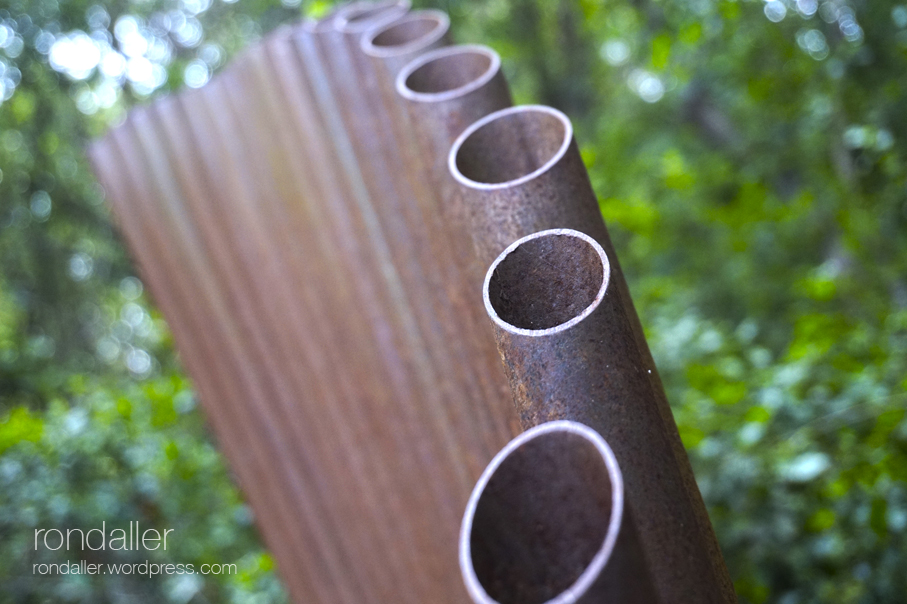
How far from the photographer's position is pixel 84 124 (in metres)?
8.07

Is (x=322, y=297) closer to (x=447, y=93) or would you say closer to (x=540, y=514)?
(x=447, y=93)

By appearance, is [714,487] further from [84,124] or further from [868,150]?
[84,124]

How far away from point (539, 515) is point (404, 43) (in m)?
1.70

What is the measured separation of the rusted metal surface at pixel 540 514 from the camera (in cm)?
77

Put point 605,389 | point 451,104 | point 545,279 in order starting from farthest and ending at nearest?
point 451,104
point 545,279
point 605,389

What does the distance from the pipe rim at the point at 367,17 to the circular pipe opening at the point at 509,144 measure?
3.11 feet

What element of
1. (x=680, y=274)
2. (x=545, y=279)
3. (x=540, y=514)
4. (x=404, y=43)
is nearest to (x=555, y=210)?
(x=545, y=279)

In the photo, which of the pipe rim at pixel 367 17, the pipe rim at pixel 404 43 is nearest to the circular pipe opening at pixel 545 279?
the pipe rim at pixel 404 43

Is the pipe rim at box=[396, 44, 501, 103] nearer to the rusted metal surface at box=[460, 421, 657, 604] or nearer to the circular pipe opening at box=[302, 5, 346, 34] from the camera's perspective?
the circular pipe opening at box=[302, 5, 346, 34]

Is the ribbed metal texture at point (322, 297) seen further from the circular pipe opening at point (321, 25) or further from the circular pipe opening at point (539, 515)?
the circular pipe opening at point (539, 515)

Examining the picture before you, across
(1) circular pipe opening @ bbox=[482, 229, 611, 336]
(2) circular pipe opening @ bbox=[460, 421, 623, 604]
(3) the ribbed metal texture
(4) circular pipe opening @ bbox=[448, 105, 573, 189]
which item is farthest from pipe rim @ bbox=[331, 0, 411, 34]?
(2) circular pipe opening @ bbox=[460, 421, 623, 604]

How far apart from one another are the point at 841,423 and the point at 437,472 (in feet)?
5.10

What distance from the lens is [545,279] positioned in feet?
3.46

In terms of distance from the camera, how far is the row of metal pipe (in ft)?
2.63
